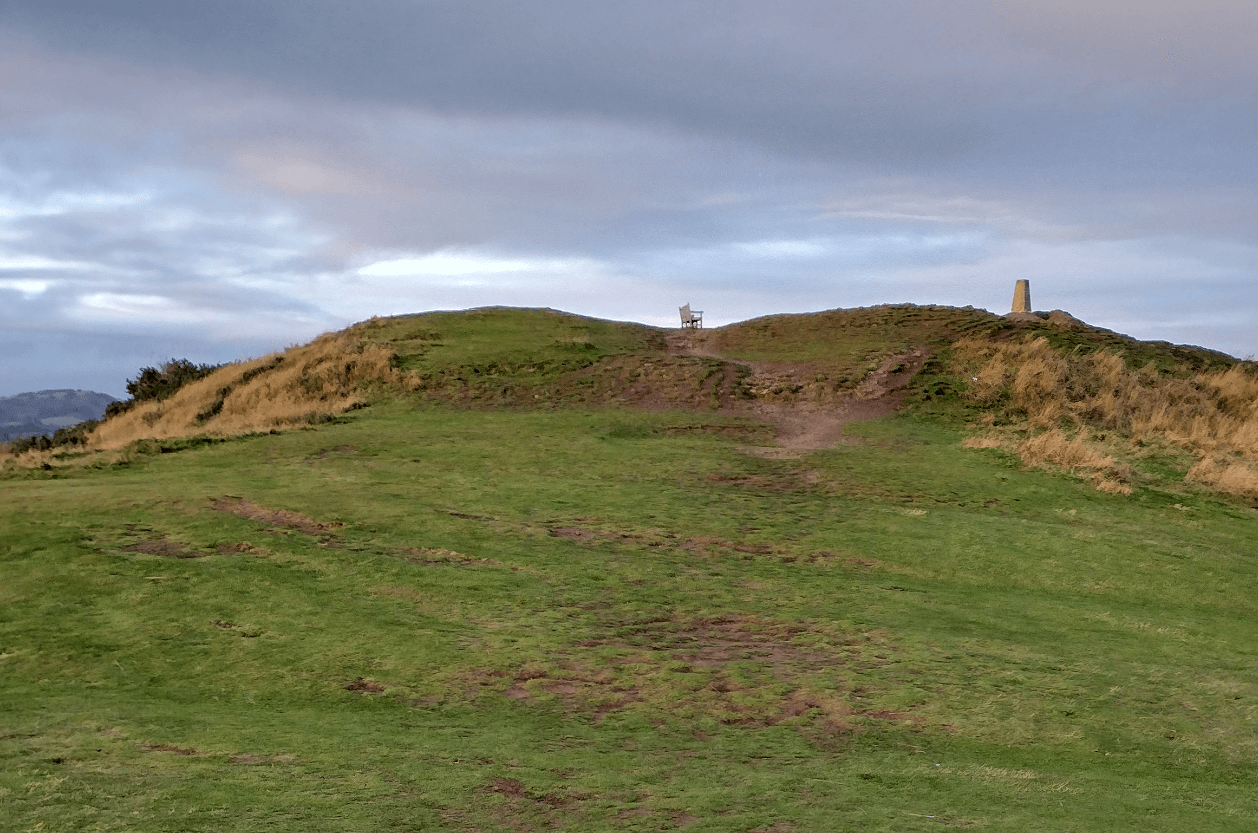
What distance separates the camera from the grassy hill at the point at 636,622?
840cm

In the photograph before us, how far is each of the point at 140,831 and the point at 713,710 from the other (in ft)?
19.9

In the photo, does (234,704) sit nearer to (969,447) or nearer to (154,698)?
(154,698)

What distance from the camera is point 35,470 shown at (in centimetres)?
2333

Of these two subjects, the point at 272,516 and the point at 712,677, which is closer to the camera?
the point at 712,677

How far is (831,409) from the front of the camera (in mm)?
31734

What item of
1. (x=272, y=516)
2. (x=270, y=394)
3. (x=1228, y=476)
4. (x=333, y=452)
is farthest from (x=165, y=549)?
(x=1228, y=476)

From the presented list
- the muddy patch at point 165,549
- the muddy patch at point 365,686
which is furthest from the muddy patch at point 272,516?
the muddy patch at point 365,686

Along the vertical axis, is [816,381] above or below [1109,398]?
above

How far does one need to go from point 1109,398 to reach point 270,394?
2770 centimetres

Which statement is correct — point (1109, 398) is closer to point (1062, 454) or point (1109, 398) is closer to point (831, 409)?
point (1062, 454)

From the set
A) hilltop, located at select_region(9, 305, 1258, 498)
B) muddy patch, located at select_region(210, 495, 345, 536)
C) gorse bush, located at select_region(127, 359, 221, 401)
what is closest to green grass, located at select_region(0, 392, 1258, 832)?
muddy patch, located at select_region(210, 495, 345, 536)

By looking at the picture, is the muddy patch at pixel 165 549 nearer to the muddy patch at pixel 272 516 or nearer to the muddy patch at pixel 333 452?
the muddy patch at pixel 272 516

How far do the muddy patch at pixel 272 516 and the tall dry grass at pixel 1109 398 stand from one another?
58.0 feet

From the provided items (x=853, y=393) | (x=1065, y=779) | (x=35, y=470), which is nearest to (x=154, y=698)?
(x=1065, y=779)
